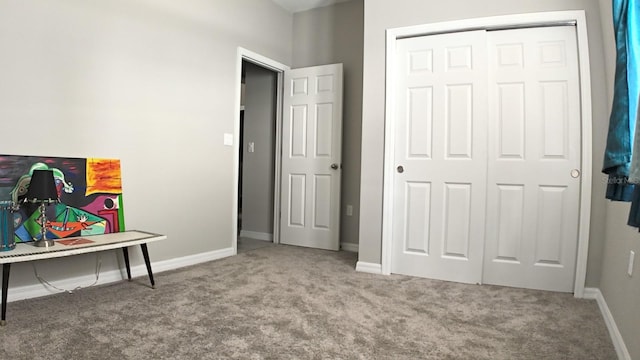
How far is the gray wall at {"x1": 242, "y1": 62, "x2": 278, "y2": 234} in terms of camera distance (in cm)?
454

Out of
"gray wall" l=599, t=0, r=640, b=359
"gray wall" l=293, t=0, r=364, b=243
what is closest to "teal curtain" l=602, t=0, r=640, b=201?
"gray wall" l=599, t=0, r=640, b=359

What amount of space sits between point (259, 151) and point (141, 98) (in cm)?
191

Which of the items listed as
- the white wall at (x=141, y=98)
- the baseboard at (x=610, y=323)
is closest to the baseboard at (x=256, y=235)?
the white wall at (x=141, y=98)

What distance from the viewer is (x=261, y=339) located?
1795mm

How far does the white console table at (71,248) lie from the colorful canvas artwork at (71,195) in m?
0.09

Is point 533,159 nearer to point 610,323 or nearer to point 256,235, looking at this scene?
point 610,323

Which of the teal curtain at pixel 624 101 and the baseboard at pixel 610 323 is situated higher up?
the teal curtain at pixel 624 101

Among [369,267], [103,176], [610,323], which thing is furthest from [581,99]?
[103,176]

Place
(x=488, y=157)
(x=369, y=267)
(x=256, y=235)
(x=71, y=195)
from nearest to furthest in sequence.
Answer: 1. (x=71, y=195)
2. (x=488, y=157)
3. (x=369, y=267)
4. (x=256, y=235)

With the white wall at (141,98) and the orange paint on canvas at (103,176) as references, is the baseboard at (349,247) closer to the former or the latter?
the white wall at (141,98)

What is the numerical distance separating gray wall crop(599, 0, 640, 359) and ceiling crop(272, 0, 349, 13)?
2.66 m

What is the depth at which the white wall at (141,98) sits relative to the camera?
223cm

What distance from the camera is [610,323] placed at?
6.62ft

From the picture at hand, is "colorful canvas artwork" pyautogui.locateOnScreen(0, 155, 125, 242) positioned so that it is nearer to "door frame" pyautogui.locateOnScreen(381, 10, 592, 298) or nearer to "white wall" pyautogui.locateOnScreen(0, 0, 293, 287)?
"white wall" pyautogui.locateOnScreen(0, 0, 293, 287)
